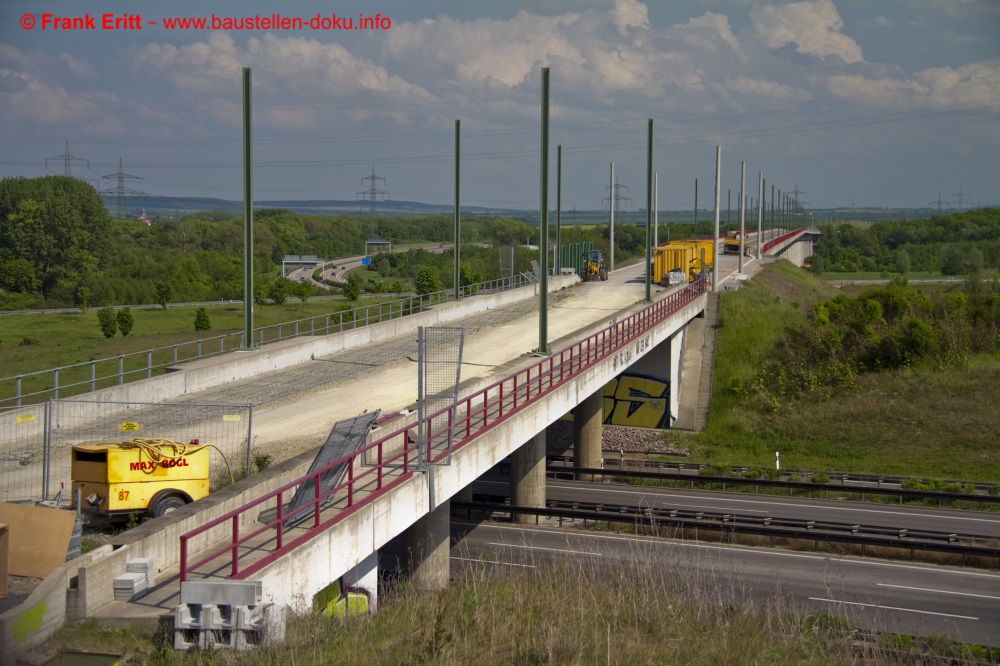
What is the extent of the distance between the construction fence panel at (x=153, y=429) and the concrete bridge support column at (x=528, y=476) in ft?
29.1

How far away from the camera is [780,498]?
31.2 m

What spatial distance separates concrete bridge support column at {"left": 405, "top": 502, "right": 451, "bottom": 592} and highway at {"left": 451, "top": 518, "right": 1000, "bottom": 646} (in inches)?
33.4

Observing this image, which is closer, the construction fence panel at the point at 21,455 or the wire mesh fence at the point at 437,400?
the wire mesh fence at the point at 437,400

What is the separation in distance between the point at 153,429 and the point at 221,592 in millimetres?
10231

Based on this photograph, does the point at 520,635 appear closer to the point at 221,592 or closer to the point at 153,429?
the point at 221,592

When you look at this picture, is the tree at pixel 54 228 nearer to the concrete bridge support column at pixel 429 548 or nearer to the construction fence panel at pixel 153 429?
the construction fence panel at pixel 153 429

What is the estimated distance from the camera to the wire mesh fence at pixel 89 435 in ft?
55.6

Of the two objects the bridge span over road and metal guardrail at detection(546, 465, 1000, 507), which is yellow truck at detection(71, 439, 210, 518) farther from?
metal guardrail at detection(546, 465, 1000, 507)

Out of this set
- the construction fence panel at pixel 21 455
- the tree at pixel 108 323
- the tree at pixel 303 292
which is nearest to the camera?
the construction fence panel at pixel 21 455

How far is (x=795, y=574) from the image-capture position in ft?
73.5

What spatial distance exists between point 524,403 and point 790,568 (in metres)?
7.22

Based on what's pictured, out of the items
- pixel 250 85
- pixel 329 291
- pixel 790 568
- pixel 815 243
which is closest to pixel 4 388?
pixel 250 85

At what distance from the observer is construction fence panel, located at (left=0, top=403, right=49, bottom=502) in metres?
16.8

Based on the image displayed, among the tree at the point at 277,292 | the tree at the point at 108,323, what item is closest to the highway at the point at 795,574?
the tree at the point at 108,323
